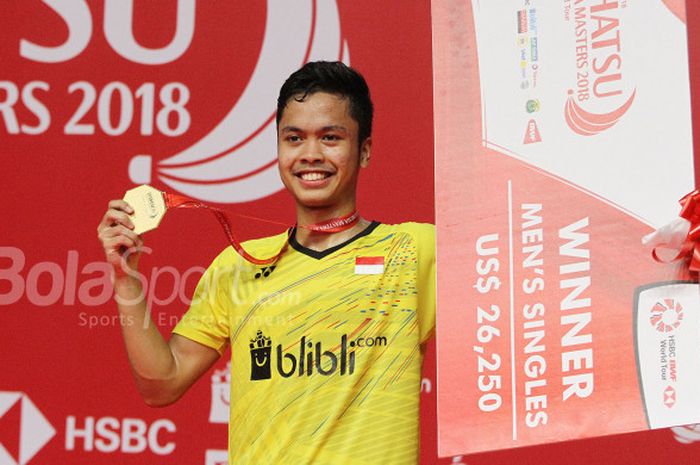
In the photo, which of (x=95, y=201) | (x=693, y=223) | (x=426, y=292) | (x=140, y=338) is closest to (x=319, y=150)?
(x=426, y=292)

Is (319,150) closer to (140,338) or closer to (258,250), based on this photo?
(258,250)

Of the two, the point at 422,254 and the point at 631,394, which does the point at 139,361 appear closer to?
the point at 422,254

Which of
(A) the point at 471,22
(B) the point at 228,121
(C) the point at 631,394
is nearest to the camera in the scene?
(C) the point at 631,394

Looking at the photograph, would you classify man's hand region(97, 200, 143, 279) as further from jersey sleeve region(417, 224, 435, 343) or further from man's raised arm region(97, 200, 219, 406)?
jersey sleeve region(417, 224, 435, 343)

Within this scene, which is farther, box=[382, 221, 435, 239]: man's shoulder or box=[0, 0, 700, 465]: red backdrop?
box=[0, 0, 700, 465]: red backdrop

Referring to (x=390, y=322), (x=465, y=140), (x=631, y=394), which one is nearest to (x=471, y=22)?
(x=465, y=140)

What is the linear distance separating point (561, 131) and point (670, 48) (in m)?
0.17

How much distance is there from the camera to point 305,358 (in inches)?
56.4

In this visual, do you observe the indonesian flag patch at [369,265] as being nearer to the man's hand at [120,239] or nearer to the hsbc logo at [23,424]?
the man's hand at [120,239]

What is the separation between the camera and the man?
54.8 inches

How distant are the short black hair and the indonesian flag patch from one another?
0.18m

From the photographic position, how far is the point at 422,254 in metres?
1.49

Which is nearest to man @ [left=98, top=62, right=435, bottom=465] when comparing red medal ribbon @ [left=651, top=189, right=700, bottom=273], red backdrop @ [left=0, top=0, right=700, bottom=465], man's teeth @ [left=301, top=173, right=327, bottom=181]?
man's teeth @ [left=301, top=173, right=327, bottom=181]

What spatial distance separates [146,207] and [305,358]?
11.6 inches
